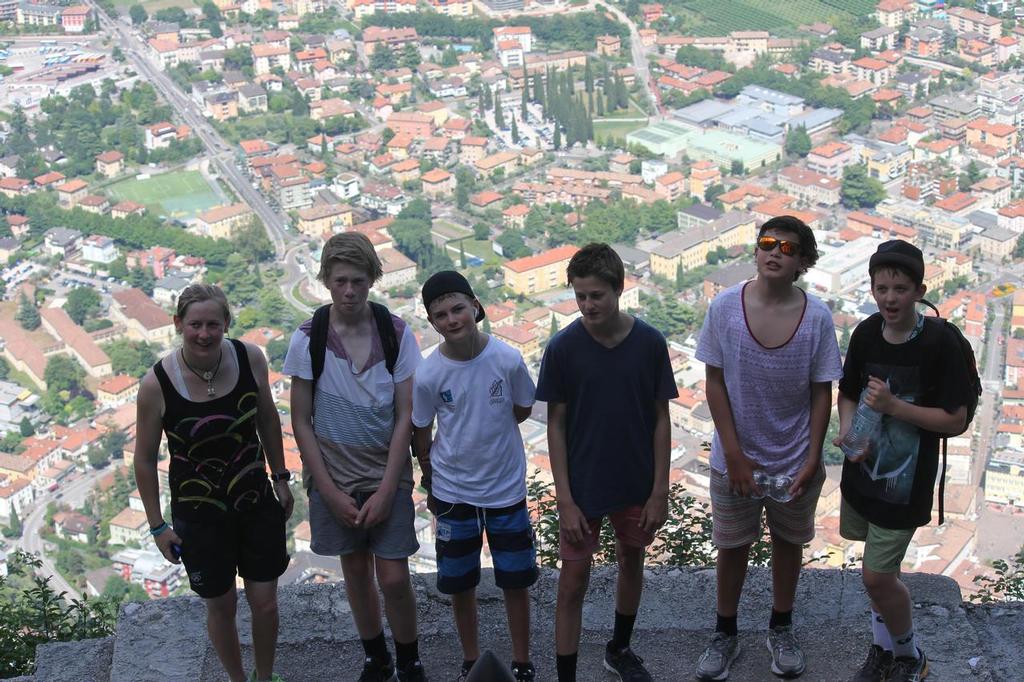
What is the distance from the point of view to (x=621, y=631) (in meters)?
2.31

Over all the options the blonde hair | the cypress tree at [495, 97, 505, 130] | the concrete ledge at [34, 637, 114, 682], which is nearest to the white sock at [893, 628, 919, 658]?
the blonde hair

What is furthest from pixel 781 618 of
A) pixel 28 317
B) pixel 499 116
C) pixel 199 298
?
pixel 499 116

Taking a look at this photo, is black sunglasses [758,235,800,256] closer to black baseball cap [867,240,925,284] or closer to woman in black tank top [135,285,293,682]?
black baseball cap [867,240,925,284]

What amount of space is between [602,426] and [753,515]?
320mm

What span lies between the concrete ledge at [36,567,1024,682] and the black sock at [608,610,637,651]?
0.06 metres

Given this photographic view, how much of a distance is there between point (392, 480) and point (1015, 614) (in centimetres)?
124

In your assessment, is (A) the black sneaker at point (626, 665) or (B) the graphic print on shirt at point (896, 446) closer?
(B) the graphic print on shirt at point (896, 446)

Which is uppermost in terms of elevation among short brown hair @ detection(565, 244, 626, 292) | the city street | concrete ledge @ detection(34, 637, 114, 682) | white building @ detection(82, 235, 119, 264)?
short brown hair @ detection(565, 244, 626, 292)

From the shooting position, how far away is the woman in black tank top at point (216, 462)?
2107mm

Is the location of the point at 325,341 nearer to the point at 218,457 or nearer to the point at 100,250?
the point at 218,457

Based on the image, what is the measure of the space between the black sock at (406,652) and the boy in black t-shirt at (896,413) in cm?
76

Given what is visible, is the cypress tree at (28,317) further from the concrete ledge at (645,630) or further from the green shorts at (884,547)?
the green shorts at (884,547)

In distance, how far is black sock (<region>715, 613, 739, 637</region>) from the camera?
2332 millimetres

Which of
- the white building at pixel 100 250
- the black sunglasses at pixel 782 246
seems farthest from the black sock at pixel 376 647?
the white building at pixel 100 250
